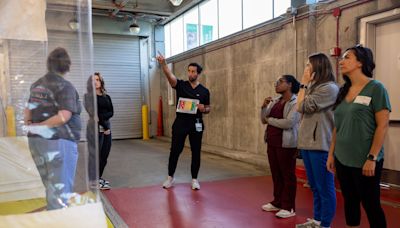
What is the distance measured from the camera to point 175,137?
12.6 feet

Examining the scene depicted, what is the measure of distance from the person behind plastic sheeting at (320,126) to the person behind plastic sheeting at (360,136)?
262 mm

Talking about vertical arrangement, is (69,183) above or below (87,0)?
below

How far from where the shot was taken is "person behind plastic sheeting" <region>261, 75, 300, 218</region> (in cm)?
278

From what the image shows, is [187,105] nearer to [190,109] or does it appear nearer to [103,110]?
[190,109]

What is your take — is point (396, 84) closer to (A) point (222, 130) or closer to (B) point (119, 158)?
(A) point (222, 130)

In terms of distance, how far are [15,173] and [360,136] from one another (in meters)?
2.50

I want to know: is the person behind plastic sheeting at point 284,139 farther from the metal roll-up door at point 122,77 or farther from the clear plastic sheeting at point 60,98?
the metal roll-up door at point 122,77

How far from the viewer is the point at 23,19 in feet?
5.63

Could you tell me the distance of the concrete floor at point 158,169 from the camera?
4.45 meters

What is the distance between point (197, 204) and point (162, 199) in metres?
0.42

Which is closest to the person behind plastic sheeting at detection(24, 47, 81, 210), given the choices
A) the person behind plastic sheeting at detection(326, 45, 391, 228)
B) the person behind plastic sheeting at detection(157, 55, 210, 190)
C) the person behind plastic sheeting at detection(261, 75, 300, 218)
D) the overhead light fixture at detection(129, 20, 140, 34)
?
Answer: the person behind plastic sheeting at detection(326, 45, 391, 228)

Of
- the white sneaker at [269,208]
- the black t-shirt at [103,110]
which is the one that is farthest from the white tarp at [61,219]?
the black t-shirt at [103,110]

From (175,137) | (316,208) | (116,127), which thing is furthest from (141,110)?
(316,208)

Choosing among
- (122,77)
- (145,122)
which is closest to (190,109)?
(145,122)
